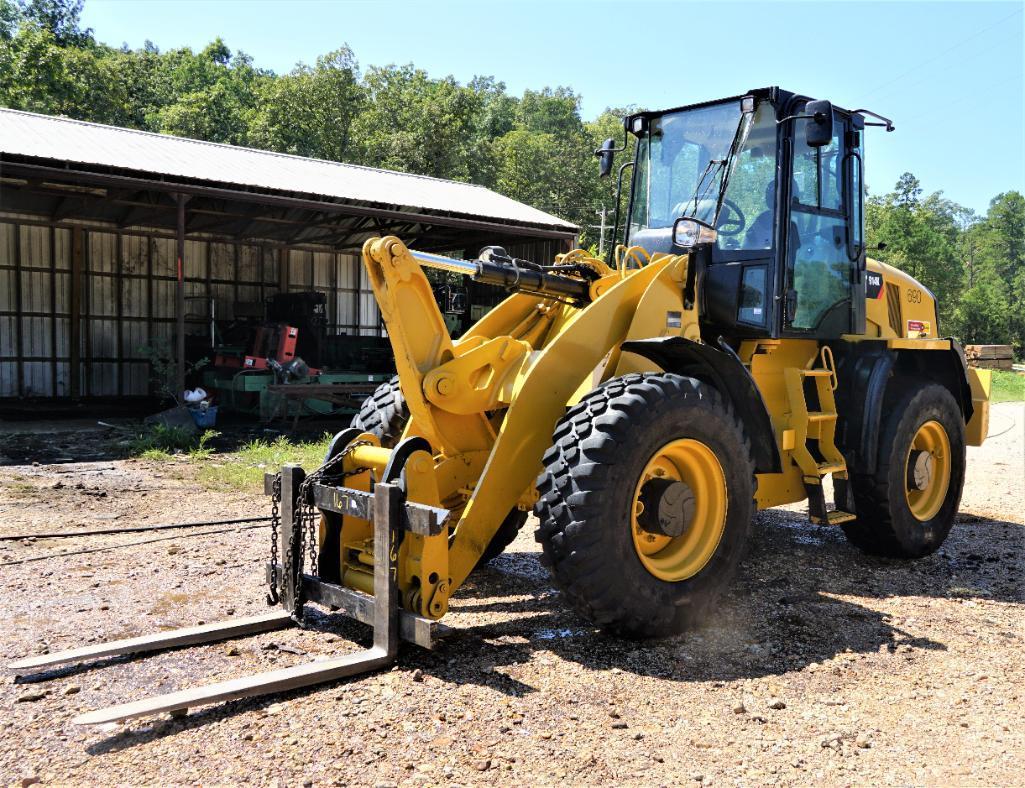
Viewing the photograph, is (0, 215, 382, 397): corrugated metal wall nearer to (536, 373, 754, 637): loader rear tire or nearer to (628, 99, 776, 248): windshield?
(628, 99, 776, 248): windshield

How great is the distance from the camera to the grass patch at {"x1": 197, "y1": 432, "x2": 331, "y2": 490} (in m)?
9.20

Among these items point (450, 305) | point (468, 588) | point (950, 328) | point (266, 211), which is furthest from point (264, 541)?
point (950, 328)

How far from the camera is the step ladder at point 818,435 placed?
5738mm

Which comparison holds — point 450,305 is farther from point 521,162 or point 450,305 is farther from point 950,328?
point 950,328

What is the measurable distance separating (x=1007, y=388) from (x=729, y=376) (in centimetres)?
2795

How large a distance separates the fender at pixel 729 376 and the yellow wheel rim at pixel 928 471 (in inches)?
73.2

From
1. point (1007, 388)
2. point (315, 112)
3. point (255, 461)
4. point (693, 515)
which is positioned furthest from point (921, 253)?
point (693, 515)

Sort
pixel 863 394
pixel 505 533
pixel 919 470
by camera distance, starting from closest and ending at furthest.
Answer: pixel 505 533 → pixel 863 394 → pixel 919 470

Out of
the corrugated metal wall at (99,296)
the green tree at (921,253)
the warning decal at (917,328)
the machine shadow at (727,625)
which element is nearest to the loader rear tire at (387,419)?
the machine shadow at (727,625)

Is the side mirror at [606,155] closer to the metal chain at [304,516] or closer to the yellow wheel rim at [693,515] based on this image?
the yellow wheel rim at [693,515]

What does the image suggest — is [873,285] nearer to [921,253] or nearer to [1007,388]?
[1007,388]

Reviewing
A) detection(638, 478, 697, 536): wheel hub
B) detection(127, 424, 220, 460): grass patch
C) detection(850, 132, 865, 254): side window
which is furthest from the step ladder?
detection(127, 424, 220, 460): grass patch

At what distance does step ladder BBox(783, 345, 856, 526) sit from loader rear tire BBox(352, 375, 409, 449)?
102 inches

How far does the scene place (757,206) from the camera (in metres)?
5.68
